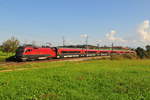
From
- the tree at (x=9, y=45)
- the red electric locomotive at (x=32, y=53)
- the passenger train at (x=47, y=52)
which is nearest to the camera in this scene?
the red electric locomotive at (x=32, y=53)

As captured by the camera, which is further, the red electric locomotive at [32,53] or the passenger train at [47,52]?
the passenger train at [47,52]

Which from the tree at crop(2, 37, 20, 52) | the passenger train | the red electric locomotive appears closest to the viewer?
the red electric locomotive

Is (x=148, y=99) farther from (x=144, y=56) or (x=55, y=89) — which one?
(x=144, y=56)

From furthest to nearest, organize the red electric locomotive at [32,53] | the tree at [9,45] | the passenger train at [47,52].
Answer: the tree at [9,45] → the passenger train at [47,52] → the red electric locomotive at [32,53]

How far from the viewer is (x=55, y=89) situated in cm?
832

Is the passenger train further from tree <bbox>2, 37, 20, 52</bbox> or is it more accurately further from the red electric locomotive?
tree <bbox>2, 37, 20, 52</bbox>

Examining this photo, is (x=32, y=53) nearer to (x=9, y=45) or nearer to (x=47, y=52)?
(x=47, y=52)

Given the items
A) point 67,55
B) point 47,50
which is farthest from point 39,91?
point 67,55

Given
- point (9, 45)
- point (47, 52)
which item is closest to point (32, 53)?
point (47, 52)

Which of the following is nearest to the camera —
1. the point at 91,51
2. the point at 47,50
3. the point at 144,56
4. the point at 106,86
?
the point at 106,86

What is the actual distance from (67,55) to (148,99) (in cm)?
3452

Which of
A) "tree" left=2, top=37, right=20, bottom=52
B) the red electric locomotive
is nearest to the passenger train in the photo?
the red electric locomotive

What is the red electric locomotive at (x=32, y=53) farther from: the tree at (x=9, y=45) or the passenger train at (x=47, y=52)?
the tree at (x=9, y=45)

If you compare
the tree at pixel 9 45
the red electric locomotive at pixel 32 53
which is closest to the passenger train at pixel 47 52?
the red electric locomotive at pixel 32 53
